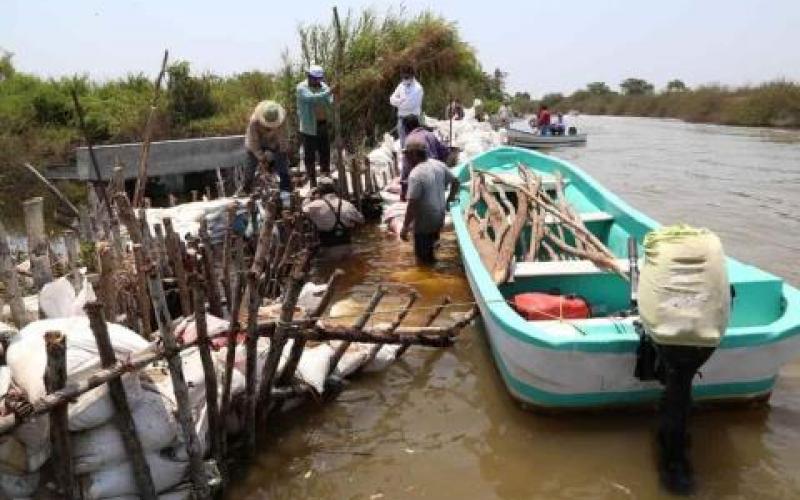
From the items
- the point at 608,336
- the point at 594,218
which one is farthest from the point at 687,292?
the point at 594,218

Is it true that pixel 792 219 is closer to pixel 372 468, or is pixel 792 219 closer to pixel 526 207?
pixel 526 207

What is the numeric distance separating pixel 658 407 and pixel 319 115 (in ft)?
19.6

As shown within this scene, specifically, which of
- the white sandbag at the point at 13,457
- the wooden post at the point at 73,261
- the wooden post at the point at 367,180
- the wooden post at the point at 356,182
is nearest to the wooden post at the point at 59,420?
the white sandbag at the point at 13,457

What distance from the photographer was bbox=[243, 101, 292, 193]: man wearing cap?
24.5 ft

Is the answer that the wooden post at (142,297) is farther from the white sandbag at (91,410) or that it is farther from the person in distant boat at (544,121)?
the person in distant boat at (544,121)

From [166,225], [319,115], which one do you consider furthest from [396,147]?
[166,225]

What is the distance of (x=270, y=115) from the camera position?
7445 millimetres

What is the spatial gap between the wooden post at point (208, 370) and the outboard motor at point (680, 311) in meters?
2.10

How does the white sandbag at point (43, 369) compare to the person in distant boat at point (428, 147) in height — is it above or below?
below

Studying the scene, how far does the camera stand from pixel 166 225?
13.7 feet

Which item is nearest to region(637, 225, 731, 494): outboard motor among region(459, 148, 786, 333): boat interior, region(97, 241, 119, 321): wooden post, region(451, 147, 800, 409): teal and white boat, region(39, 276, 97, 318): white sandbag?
region(451, 147, 800, 409): teal and white boat

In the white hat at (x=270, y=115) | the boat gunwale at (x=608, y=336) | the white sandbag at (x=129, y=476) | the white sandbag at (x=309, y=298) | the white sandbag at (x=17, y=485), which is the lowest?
the white sandbag at (x=129, y=476)

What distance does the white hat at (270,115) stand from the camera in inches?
292

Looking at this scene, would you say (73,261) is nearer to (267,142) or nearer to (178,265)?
(178,265)
